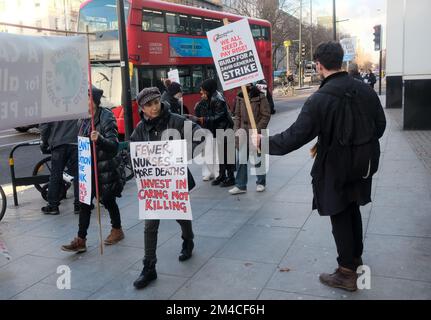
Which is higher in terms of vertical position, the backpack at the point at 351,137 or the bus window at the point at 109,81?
the bus window at the point at 109,81

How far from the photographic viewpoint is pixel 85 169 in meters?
4.82

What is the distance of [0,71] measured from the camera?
3666 millimetres

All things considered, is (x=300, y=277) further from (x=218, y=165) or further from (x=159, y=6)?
(x=159, y=6)

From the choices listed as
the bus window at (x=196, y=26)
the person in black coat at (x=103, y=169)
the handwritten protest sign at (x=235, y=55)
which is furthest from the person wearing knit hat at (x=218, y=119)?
the bus window at (x=196, y=26)

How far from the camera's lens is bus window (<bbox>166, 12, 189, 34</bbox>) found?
14930 millimetres

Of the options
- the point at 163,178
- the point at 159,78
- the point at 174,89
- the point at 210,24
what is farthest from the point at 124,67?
the point at 210,24

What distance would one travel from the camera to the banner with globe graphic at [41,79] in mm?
3756

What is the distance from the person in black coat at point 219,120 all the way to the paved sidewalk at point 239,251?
0.62 meters

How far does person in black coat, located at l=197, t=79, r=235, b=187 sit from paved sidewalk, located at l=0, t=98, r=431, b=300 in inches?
24.6

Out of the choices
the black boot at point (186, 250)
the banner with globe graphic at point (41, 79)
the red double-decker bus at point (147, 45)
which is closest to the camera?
the banner with globe graphic at point (41, 79)

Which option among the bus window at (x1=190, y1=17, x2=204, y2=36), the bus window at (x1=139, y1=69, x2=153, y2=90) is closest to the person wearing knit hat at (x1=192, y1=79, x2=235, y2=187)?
the bus window at (x1=139, y1=69, x2=153, y2=90)

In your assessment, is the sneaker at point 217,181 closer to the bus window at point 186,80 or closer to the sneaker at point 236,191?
the sneaker at point 236,191

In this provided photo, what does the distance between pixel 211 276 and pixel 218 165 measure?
4202mm
